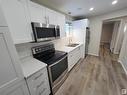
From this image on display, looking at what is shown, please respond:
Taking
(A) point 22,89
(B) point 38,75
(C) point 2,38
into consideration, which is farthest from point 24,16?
(A) point 22,89

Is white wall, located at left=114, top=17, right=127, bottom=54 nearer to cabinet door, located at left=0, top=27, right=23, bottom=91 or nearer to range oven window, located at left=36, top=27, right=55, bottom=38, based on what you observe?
range oven window, located at left=36, top=27, right=55, bottom=38

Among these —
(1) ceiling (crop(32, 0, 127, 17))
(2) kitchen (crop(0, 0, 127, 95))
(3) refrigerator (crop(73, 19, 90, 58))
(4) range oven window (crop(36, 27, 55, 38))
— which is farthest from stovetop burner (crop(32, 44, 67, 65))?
(3) refrigerator (crop(73, 19, 90, 58))

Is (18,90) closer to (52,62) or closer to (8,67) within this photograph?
(8,67)

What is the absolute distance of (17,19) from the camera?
45.3 inches

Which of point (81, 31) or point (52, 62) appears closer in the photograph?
point (52, 62)

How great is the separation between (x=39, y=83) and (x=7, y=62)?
0.74 meters

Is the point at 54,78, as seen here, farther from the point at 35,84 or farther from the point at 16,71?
the point at 16,71

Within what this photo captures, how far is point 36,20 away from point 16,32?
20.0 inches

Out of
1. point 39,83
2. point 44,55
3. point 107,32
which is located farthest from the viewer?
point 107,32

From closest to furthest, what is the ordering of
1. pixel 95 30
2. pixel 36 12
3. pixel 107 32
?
pixel 36 12 < pixel 95 30 < pixel 107 32

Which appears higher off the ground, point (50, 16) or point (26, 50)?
point (50, 16)

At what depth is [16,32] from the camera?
1.16m

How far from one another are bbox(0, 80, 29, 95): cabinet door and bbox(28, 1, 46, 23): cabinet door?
1215 millimetres

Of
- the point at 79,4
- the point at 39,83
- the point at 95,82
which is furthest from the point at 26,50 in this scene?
the point at 95,82
